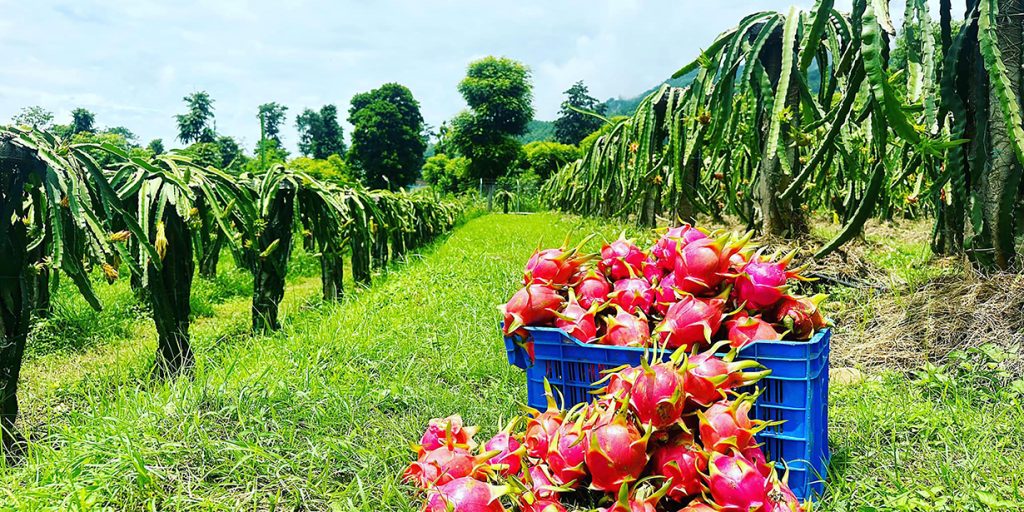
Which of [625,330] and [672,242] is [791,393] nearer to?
[625,330]

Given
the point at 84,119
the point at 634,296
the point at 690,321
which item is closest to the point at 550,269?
the point at 634,296

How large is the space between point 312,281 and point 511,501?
23.7 ft

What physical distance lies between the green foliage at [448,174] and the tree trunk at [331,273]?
19.4 metres

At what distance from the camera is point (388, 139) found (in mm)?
39812

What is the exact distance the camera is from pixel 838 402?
245 centimetres

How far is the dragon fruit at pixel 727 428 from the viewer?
1.42 m

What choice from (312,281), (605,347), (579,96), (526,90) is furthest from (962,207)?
(579,96)

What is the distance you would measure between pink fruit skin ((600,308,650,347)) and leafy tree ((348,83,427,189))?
122 ft

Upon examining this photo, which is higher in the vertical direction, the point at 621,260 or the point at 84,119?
the point at 84,119

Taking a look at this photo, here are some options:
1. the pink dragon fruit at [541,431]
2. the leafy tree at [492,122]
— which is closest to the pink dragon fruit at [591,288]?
the pink dragon fruit at [541,431]

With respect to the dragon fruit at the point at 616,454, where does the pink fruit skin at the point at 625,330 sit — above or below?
above

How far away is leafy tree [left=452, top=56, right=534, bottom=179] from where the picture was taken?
98.2 ft

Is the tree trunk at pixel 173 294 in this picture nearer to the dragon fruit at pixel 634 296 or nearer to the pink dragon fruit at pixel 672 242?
the dragon fruit at pixel 634 296

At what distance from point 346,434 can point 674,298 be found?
1.15 metres
